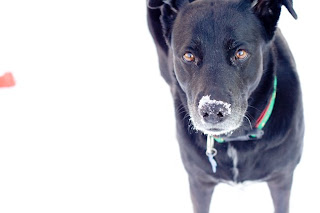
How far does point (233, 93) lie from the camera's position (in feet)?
6.36

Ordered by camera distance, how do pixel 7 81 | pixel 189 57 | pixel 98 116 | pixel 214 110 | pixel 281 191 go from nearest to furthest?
1. pixel 214 110
2. pixel 189 57
3. pixel 281 191
4. pixel 98 116
5. pixel 7 81

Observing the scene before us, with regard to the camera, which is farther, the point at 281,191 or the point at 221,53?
the point at 281,191

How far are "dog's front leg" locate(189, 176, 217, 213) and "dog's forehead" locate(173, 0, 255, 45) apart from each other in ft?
2.71

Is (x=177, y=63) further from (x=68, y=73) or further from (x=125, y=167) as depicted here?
(x=68, y=73)

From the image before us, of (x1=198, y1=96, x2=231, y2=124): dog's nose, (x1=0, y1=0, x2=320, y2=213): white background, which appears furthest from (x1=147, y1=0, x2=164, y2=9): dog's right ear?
(x1=0, y1=0, x2=320, y2=213): white background

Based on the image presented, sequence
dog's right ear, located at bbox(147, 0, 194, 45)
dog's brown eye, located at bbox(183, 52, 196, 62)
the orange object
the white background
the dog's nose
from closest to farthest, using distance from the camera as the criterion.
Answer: the dog's nose
dog's brown eye, located at bbox(183, 52, 196, 62)
dog's right ear, located at bbox(147, 0, 194, 45)
the white background
the orange object

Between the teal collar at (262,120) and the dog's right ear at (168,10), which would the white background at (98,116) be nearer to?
the teal collar at (262,120)

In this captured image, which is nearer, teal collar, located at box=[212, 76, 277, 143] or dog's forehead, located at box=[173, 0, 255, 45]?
dog's forehead, located at box=[173, 0, 255, 45]

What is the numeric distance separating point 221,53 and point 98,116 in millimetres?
1811

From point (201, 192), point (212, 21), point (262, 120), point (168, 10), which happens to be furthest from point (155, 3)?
point (201, 192)

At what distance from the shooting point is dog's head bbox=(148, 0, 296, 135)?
6.32ft

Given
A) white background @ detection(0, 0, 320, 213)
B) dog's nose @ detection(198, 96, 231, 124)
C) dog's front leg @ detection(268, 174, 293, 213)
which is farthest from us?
white background @ detection(0, 0, 320, 213)

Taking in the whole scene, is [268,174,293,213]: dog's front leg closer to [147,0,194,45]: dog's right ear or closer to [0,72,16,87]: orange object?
[147,0,194,45]: dog's right ear

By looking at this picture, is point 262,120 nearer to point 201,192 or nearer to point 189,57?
point 189,57
